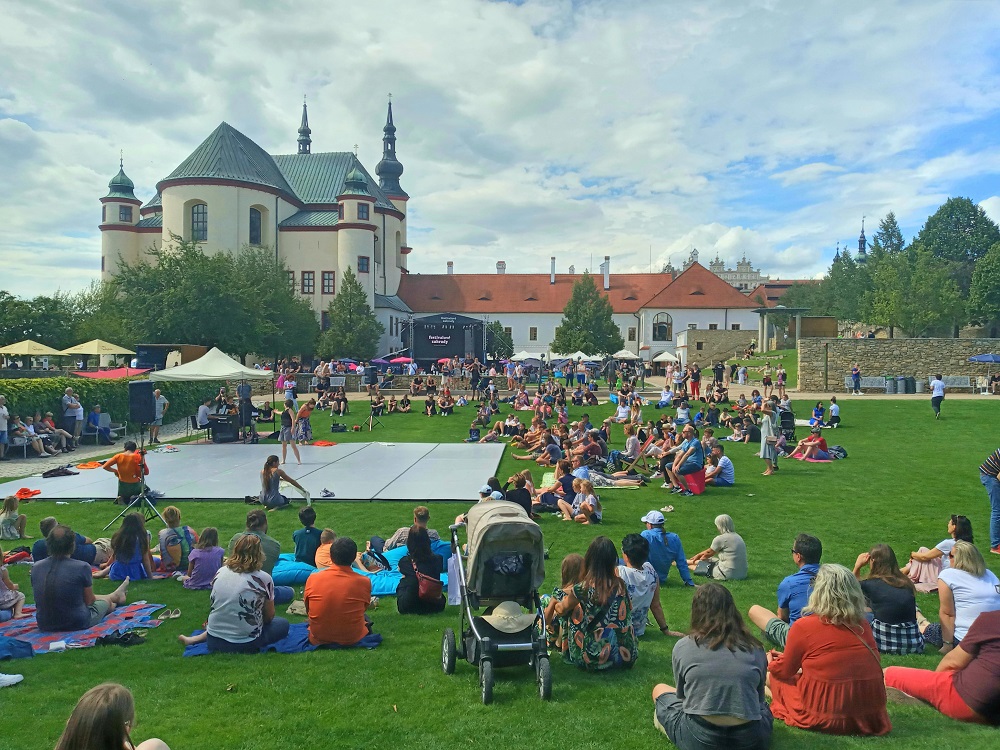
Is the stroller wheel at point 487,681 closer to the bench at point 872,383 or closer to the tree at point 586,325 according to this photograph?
the bench at point 872,383

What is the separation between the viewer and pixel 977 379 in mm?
37312

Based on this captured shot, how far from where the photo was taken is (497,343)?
6875 cm

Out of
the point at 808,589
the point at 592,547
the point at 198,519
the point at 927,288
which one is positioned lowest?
the point at 198,519

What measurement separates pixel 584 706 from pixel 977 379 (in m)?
39.7

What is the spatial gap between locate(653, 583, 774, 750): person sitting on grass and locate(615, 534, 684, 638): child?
193cm

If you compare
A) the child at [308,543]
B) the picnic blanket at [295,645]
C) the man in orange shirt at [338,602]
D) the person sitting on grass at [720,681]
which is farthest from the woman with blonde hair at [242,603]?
the person sitting on grass at [720,681]

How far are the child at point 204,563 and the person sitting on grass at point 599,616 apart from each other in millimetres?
4343

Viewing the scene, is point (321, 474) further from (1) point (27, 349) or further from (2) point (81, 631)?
(1) point (27, 349)

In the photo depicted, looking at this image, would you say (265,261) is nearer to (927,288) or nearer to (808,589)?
(927,288)

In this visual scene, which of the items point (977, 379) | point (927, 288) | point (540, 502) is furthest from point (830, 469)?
point (927, 288)

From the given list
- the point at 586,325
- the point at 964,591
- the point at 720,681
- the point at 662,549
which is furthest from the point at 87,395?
the point at 586,325

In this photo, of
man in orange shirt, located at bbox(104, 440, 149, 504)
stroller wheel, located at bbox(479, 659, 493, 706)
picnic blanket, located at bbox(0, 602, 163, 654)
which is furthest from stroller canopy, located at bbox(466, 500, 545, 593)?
man in orange shirt, located at bbox(104, 440, 149, 504)

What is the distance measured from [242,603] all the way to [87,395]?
20.4 metres

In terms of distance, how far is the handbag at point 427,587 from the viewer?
299 inches
